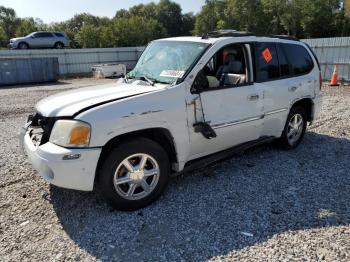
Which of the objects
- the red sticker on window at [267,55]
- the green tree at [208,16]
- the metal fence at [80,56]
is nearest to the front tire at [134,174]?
the red sticker on window at [267,55]

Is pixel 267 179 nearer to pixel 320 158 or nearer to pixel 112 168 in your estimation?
pixel 320 158

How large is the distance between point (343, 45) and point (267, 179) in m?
13.7

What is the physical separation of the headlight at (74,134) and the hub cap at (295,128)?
12.0 ft

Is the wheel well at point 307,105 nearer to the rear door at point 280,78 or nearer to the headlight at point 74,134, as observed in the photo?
the rear door at point 280,78

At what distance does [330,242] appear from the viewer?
328 centimetres

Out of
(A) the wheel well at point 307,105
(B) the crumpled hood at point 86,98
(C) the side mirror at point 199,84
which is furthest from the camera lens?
(A) the wheel well at point 307,105

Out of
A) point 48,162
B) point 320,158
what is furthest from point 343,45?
point 48,162

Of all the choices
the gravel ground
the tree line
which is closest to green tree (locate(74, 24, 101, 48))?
the tree line

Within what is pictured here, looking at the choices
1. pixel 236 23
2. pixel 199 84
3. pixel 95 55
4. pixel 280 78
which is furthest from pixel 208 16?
pixel 199 84

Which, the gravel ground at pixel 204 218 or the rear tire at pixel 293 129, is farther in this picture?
the rear tire at pixel 293 129

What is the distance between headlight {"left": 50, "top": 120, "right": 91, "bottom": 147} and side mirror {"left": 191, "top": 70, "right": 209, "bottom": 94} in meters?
1.37

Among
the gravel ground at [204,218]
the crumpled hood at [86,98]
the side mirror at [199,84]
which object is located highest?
the side mirror at [199,84]

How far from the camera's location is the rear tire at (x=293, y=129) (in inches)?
226

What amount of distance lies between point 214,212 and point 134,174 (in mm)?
983
